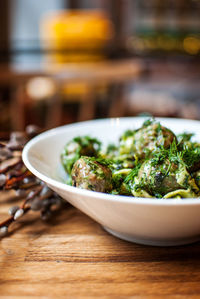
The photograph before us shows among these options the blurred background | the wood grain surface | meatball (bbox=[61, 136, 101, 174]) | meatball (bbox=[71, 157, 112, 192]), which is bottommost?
the blurred background

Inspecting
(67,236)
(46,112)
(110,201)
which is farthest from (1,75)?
(110,201)

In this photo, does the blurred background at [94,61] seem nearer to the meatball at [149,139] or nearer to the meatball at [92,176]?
the meatball at [149,139]

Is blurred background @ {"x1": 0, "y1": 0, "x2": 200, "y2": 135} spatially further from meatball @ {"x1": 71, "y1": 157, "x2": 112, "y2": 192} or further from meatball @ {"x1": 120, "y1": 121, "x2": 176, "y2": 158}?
meatball @ {"x1": 71, "y1": 157, "x2": 112, "y2": 192}

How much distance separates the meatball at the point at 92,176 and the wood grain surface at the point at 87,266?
4.9 inches

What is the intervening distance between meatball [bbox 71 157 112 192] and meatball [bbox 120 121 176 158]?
14cm

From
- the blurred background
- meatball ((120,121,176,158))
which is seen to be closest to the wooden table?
the blurred background

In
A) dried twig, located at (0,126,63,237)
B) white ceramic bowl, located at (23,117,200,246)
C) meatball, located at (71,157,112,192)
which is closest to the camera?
white ceramic bowl, located at (23,117,200,246)

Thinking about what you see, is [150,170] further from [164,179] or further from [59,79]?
[59,79]

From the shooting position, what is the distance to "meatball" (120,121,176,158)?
76 cm

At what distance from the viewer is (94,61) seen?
134 inches

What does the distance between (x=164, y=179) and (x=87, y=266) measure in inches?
8.1

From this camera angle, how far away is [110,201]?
0.56 m

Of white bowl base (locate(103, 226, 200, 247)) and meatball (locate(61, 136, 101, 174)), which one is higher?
meatball (locate(61, 136, 101, 174))

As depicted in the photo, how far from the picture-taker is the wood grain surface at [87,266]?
552mm
